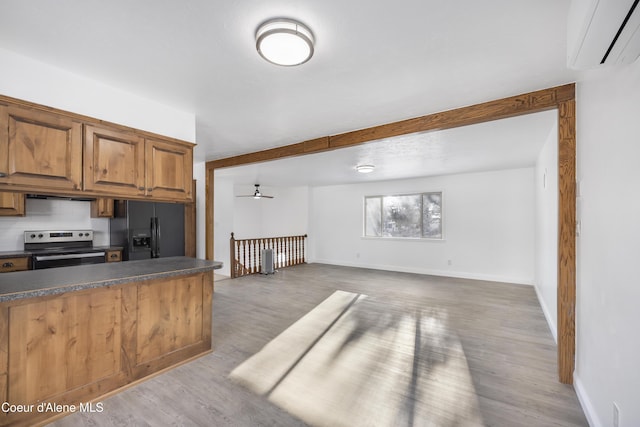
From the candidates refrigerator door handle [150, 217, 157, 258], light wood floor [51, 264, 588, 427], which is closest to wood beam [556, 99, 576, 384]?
light wood floor [51, 264, 588, 427]

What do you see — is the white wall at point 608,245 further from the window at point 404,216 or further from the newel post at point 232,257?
the newel post at point 232,257

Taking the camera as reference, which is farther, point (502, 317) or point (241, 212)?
point (241, 212)

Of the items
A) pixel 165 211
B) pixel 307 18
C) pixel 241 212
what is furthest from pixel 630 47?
pixel 241 212

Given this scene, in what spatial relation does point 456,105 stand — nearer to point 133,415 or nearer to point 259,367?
point 259,367

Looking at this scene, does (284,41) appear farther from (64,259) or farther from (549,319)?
(549,319)

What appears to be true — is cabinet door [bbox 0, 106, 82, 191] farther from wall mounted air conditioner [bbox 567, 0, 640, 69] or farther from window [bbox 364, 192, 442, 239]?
window [bbox 364, 192, 442, 239]

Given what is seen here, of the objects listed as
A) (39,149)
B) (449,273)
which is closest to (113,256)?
(39,149)

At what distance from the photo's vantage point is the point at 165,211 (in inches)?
199

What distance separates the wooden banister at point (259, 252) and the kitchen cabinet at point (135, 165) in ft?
13.0

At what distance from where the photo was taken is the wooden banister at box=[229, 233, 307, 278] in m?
6.69

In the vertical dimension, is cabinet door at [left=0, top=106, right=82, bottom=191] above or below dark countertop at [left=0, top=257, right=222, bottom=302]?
above

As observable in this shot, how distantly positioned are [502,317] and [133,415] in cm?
425

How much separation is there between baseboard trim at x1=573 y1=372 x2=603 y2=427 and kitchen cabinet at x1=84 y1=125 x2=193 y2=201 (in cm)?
361

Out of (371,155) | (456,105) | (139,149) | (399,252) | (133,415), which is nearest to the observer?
(133,415)
